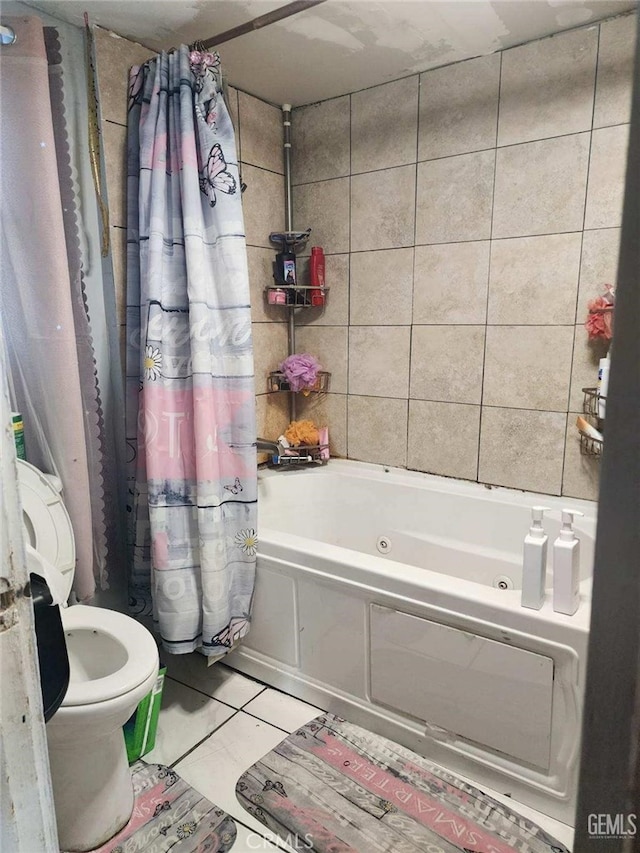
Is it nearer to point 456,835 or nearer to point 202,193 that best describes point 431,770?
point 456,835

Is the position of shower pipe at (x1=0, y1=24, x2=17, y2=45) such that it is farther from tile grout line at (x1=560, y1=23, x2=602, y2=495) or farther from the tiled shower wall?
tile grout line at (x1=560, y1=23, x2=602, y2=495)

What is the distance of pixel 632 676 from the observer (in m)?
0.31

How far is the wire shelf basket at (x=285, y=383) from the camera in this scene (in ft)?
8.72

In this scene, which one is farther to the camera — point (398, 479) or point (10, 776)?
point (398, 479)

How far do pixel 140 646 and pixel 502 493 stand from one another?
1.45m

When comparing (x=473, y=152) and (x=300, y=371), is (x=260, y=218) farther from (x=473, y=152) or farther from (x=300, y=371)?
(x=473, y=152)

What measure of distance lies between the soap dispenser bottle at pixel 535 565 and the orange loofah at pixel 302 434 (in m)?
1.37

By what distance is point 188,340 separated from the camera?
183 centimetres

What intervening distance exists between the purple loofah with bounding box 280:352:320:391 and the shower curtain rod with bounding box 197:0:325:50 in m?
1.24

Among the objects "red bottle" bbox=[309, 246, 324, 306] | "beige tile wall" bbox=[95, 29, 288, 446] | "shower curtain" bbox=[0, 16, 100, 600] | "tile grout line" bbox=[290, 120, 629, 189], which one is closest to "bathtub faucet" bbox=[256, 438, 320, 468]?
"beige tile wall" bbox=[95, 29, 288, 446]

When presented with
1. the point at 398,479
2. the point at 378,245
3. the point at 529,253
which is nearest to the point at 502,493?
the point at 398,479

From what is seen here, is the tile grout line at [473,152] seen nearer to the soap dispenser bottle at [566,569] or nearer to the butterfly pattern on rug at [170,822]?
the soap dispenser bottle at [566,569]

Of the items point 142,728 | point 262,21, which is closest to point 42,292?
point 262,21

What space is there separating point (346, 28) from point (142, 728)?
7.68 feet
